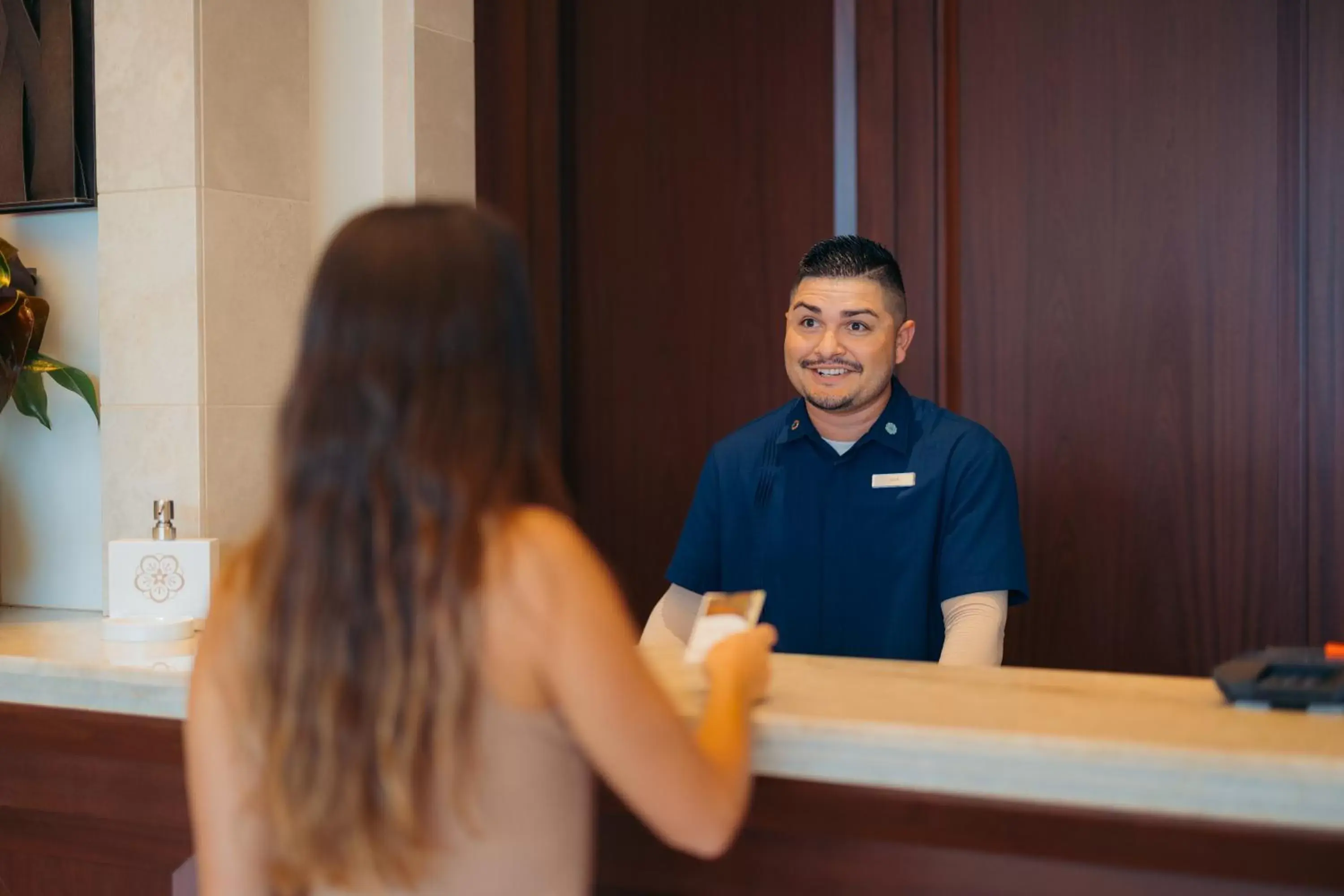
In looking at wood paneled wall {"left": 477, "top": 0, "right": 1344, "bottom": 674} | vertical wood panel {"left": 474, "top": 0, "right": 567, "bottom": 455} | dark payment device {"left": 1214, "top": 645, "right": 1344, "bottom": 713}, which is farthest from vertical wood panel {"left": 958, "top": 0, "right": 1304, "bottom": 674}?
dark payment device {"left": 1214, "top": 645, "right": 1344, "bottom": 713}

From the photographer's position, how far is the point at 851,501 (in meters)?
2.39

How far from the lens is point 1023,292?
2764mm

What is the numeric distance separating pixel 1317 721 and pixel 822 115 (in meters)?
1.88

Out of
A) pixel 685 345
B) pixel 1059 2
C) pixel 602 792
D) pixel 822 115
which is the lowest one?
pixel 602 792

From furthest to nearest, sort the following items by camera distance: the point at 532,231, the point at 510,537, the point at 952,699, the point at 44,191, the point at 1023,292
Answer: the point at 532,231 → the point at 1023,292 → the point at 44,191 → the point at 952,699 → the point at 510,537

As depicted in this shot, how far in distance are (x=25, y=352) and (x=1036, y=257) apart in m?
1.86

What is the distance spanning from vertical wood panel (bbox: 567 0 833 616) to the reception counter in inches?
57.1

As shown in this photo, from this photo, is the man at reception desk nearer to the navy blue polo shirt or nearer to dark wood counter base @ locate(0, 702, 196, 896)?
the navy blue polo shirt

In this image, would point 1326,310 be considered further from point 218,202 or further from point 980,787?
point 218,202

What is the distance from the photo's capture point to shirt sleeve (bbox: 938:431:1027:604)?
2.20 metres

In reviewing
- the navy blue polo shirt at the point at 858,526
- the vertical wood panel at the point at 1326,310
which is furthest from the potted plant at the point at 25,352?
the vertical wood panel at the point at 1326,310

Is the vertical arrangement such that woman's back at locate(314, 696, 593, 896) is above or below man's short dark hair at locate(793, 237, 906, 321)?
below

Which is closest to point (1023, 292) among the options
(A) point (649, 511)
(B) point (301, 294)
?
(A) point (649, 511)

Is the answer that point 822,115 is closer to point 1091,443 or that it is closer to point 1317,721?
point 1091,443
